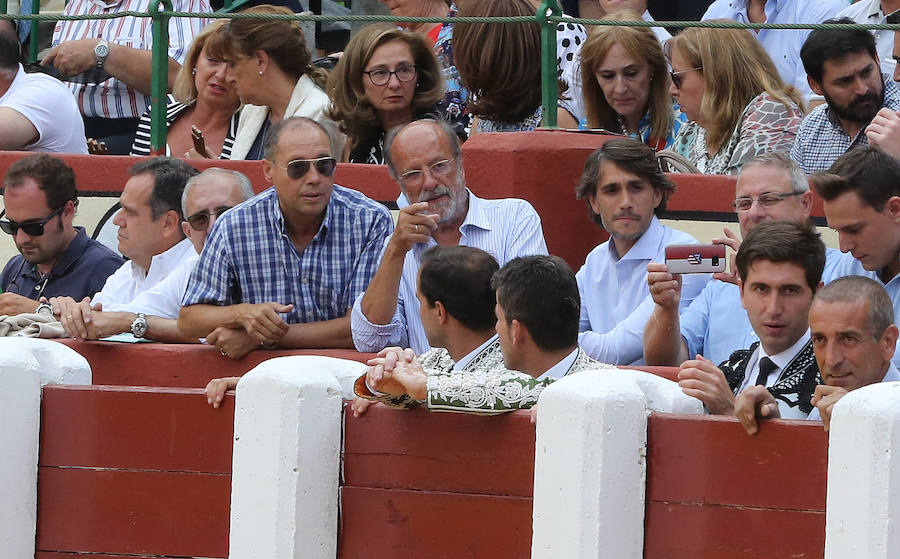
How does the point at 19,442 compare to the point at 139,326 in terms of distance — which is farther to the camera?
the point at 139,326

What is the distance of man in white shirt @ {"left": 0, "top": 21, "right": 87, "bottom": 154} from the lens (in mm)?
8281

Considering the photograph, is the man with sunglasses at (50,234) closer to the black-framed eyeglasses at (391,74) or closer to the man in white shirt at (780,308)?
the black-framed eyeglasses at (391,74)

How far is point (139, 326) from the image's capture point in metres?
6.42

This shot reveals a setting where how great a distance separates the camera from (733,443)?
4676mm

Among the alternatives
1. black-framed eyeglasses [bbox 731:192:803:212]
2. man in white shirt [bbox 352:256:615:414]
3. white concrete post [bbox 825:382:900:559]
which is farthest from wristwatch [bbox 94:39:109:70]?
white concrete post [bbox 825:382:900:559]

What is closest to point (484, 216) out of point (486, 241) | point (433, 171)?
point (486, 241)

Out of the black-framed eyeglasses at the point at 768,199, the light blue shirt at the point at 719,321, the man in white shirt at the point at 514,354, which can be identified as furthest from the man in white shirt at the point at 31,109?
the man in white shirt at the point at 514,354

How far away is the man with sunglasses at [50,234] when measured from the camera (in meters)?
7.12

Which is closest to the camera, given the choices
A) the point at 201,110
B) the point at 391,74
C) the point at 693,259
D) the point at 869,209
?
the point at 869,209

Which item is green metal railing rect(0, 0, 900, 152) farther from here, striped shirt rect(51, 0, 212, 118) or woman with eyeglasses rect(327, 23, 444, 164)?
striped shirt rect(51, 0, 212, 118)

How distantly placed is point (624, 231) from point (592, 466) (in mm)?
1496

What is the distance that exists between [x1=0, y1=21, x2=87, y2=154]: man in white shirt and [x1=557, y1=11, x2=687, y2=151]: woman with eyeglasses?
102 inches

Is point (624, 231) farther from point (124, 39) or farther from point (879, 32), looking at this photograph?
point (124, 39)

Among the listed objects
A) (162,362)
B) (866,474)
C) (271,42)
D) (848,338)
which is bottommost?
(866,474)
